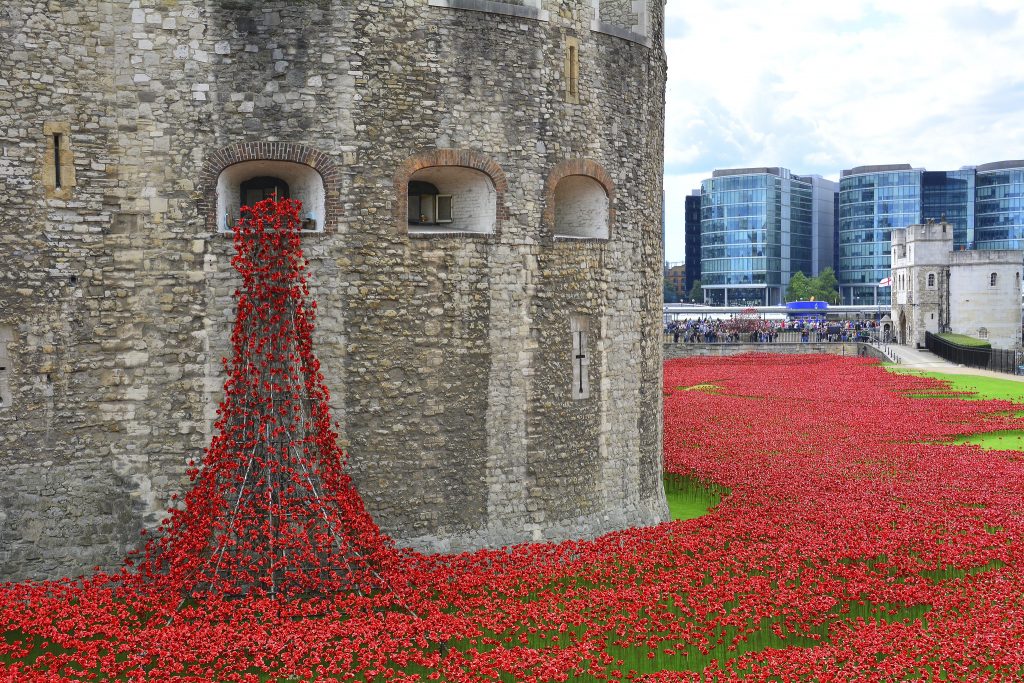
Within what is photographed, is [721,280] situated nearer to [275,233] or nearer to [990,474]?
[990,474]

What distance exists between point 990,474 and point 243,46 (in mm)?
16840

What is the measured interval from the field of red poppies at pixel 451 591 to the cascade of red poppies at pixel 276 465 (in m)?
0.03

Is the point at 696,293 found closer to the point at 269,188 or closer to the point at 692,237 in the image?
the point at 692,237

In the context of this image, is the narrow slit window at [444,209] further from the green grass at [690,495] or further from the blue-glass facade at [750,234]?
the blue-glass facade at [750,234]

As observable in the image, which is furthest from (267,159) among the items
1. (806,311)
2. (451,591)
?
(806,311)

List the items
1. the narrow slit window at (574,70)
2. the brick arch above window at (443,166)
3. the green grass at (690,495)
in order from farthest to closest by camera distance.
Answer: the green grass at (690,495)
the narrow slit window at (574,70)
the brick arch above window at (443,166)

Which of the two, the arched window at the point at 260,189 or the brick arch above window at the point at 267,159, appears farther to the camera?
the arched window at the point at 260,189

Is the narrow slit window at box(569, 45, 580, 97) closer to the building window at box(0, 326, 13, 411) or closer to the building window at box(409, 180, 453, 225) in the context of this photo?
the building window at box(409, 180, 453, 225)

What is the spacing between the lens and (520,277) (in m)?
14.7

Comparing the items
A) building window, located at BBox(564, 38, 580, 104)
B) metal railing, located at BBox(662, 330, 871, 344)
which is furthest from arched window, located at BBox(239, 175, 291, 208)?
metal railing, located at BBox(662, 330, 871, 344)

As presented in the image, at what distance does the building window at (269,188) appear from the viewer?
43.6 feet

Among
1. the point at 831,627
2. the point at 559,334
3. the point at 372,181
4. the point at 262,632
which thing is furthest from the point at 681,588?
the point at 372,181

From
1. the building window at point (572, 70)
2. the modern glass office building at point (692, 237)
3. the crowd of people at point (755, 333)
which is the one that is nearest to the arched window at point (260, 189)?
the building window at point (572, 70)

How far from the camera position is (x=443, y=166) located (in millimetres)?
14008
